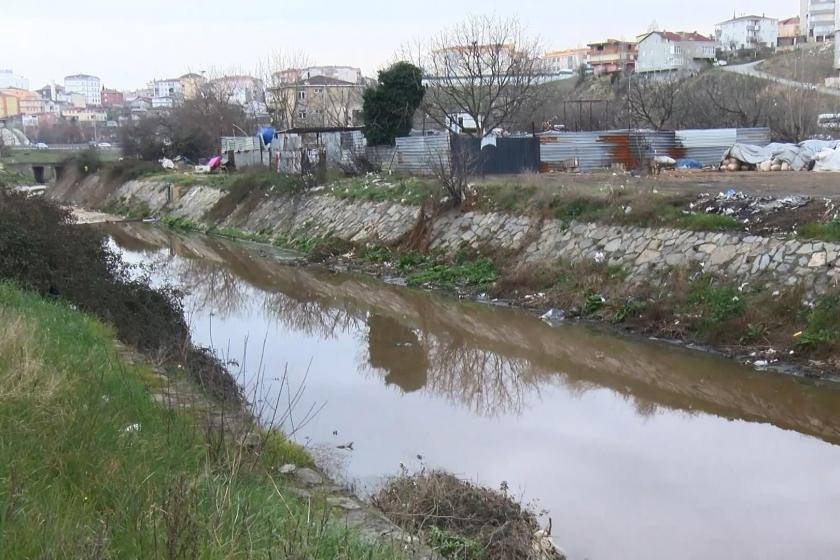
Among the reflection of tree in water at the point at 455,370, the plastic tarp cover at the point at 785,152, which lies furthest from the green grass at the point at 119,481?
the plastic tarp cover at the point at 785,152

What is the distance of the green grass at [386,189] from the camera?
86.0 feet

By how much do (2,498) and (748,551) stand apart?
5776 mm

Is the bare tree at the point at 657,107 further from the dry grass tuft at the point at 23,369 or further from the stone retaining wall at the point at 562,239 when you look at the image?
the dry grass tuft at the point at 23,369

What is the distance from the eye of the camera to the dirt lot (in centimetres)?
1995

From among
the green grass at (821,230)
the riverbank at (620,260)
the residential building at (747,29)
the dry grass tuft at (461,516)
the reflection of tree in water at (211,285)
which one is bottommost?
the reflection of tree in water at (211,285)

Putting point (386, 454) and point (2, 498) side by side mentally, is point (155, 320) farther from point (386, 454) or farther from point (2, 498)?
point (2, 498)

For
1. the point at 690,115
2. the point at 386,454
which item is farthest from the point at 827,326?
the point at 690,115

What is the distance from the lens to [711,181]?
23.5 meters

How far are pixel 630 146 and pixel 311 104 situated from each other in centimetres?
4075

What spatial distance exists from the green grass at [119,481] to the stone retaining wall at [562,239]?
9.99 metres

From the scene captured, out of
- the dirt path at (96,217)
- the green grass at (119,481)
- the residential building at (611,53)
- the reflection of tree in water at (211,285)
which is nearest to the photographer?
the green grass at (119,481)

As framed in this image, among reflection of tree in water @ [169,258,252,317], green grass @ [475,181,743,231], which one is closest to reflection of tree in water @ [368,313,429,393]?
reflection of tree in water @ [169,258,252,317]

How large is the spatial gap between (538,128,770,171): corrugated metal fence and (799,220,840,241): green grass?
1483 cm

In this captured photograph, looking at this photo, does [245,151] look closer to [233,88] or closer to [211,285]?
[211,285]
